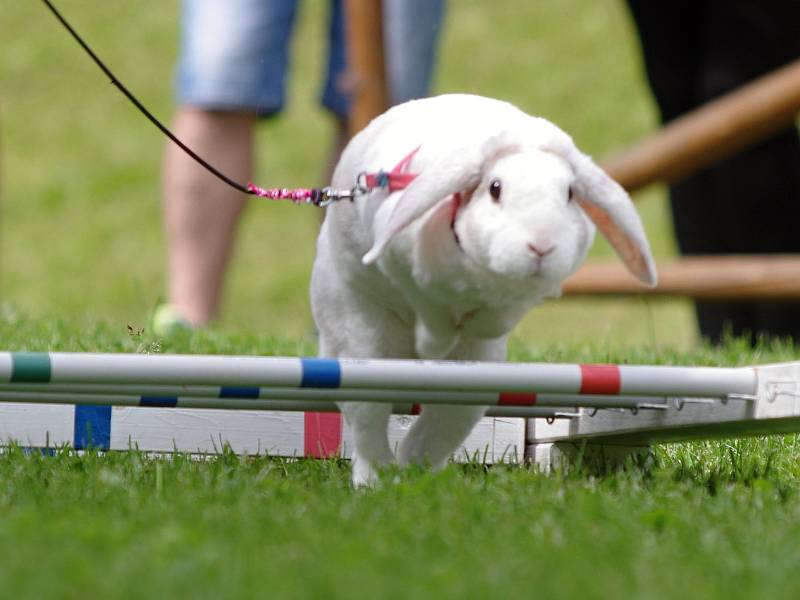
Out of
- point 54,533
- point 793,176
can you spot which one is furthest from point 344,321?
point 793,176

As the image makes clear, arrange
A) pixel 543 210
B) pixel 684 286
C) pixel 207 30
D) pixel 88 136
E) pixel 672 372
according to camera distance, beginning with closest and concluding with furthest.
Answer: pixel 543 210
pixel 672 372
pixel 207 30
pixel 684 286
pixel 88 136

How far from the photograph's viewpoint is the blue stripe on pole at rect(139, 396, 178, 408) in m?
2.45

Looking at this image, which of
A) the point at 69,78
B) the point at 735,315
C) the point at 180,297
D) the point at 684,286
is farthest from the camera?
the point at 69,78

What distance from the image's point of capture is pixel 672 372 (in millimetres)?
2305

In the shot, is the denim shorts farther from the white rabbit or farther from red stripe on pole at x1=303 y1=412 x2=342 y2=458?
the white rabbit

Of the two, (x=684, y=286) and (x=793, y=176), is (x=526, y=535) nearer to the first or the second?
(x=684, y=286)

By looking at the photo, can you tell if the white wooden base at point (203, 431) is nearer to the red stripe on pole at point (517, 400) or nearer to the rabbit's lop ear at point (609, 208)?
the red stripe on pole at point (517, 400)

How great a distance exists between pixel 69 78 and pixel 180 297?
Result: 523 cm

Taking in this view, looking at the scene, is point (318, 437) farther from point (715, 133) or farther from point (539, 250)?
point (715, 133)

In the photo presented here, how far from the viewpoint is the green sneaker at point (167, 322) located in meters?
3.94

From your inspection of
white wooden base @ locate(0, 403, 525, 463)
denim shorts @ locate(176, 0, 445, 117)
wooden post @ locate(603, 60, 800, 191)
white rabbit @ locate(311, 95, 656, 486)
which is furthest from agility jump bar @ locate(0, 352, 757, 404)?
wooden post @ locate(603, 60, 800, 191)

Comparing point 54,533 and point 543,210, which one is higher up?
point 543,210

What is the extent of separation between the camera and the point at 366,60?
16.3 feet

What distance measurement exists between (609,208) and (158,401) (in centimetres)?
79
